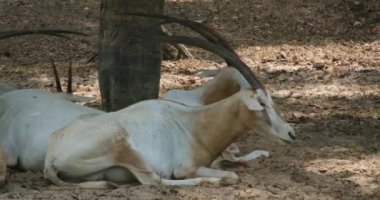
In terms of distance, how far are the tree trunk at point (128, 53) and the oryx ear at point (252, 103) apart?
1401mm

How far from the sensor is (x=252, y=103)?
561cm

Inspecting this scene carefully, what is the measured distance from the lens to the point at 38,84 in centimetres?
927

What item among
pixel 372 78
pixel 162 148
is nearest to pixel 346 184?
pixel 162 148

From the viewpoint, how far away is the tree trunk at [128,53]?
6840mm

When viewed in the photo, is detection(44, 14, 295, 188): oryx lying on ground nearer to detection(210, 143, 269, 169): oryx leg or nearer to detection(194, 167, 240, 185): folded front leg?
detection(194, 167, 240, 185): folded front leg

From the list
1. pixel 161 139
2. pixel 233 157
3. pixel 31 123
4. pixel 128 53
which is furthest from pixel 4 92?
pixel 233 157

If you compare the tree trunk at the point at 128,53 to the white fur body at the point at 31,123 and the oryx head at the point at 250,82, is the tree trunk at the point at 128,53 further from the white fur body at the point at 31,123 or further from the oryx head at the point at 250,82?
the white fur body at the point at 31,123

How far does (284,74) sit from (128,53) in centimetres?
338

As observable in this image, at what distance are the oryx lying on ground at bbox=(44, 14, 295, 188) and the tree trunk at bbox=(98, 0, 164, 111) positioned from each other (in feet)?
2.75

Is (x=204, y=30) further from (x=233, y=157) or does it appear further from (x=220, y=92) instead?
(x=233, y=157)

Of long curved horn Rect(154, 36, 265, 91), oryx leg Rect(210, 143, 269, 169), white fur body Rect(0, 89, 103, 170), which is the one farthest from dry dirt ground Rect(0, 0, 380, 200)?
long curved horn Rect(154, 36, 265, 91)

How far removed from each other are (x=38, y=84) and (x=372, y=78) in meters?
3.53

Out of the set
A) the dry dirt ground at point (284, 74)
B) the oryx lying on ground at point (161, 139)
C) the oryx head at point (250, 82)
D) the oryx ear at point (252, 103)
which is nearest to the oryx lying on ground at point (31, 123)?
the dry dirt ground at point (284, 74)

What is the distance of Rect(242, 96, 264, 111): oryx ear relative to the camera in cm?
557
